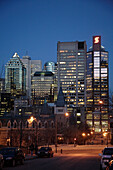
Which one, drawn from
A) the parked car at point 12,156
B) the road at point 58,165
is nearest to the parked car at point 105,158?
the road at point 58,165

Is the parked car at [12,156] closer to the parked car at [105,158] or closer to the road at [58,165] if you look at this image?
the road at [58,165]

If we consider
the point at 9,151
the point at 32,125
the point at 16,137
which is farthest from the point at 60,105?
the point at 9,151

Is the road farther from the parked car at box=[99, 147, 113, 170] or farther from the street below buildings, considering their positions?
the parked car at box=[99, 147, 113, 170]

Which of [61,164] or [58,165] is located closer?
[58,165]

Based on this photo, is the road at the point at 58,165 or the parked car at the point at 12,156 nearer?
the road at the point at 58,165

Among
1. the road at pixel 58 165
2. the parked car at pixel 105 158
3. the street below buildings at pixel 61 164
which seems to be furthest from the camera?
the street below buildings at pixel 61 164

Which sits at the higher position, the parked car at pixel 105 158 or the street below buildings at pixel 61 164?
the parked car at pixel 105 158

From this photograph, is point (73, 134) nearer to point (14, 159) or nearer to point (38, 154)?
point (38, 154)

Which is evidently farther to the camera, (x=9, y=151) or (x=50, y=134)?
(x=50, y=134)

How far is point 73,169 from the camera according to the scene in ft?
78.9

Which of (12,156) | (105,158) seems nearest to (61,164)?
(12,156)

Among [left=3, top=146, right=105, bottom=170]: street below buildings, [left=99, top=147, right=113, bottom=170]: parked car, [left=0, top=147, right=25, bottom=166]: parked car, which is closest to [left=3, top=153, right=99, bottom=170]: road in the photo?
[left=3, top=146, right=105, bottom=170]: street below buildings

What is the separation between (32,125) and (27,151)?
66481 mm

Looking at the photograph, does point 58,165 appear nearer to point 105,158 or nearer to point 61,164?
point 61,164
